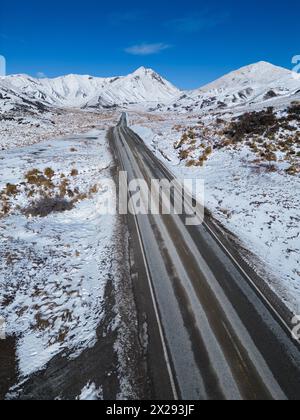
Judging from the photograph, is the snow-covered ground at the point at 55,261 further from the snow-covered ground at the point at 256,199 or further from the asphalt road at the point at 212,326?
the snow-covered ground at the point at 256,199

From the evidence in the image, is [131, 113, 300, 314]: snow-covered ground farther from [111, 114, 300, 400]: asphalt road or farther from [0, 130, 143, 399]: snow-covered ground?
[0, 130, 143, 399]: snow-covered ground

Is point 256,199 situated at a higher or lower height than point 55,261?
higher

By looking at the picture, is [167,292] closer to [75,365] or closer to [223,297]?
[223,297]

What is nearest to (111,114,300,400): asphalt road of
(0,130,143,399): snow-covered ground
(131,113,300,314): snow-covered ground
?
(0,130,143,399): snow-covered ground

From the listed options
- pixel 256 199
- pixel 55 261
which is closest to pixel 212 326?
pixel 55 261

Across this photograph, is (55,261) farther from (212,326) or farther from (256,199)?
(256,199)
